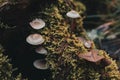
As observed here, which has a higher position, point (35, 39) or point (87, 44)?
point (35, 39)

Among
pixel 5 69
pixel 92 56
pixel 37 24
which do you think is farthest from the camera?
pixel 37 24

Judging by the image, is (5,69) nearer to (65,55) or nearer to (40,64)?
(40,64)

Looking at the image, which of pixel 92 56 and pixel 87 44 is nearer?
pixel 92 56

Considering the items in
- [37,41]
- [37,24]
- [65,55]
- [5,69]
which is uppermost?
[37,24]

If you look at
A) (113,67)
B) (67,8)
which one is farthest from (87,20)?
(113,67)

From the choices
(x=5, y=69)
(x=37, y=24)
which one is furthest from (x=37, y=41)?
(x=5, y=69)

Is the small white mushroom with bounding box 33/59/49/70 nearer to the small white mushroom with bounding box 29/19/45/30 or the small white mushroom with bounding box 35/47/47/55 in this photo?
the small white mushroom with bounding box 35/47/47/55

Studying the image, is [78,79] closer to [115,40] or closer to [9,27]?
[9,27]
